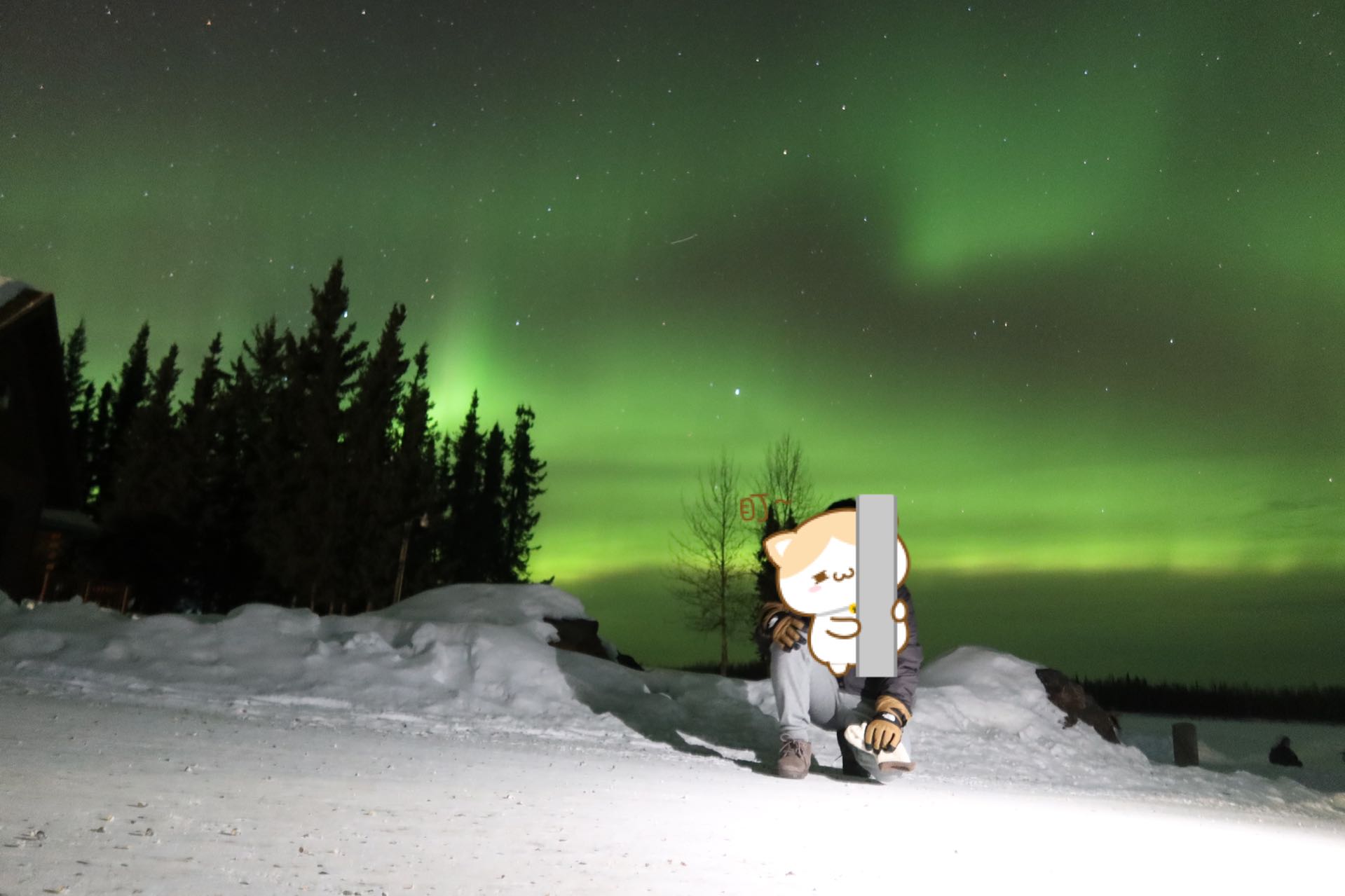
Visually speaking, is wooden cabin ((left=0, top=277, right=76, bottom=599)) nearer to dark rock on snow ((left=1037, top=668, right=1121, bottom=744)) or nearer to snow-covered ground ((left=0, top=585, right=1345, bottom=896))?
snow-covered ground ((left=0, top=585, right=1345, bottom=896))

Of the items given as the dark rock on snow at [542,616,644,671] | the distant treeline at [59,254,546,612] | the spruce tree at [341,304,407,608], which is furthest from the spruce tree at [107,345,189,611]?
the dark rock on snow at [542,616,644,671]

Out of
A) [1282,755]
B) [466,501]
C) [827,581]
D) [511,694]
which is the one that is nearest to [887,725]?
[827,581]

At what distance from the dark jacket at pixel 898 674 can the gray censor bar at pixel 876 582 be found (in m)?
0.17

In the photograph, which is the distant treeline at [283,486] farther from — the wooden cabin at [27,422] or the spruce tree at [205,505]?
the wooden cabin at [27,422]

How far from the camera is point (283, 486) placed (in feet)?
102

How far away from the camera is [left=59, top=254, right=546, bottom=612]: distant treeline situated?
29.9 meters

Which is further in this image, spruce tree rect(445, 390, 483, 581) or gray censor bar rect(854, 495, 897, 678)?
spruce tree rect(445, 390, 483, 581)

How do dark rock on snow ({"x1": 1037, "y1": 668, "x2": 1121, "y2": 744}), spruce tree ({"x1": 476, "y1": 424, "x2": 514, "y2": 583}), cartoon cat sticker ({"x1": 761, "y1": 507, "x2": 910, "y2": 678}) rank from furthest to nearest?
spruce tree ({"x1": 476, "y1": 424, "x2": 514, "y2": 583}), dark rock on snow ({"x1": 1037, "y1": 668, "x2": 1121, "y2": 744}), cartoon cat sticker ({"x1": 761, "y1": 507, "x2": 910, "y2": 678})

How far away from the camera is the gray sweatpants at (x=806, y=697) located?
6520 mm

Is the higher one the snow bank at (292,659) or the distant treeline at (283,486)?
the distant treeline at (283,486)

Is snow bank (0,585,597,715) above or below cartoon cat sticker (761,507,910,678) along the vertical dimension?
below

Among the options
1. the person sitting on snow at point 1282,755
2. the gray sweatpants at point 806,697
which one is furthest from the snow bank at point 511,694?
the person sitting on snow at point 1282,755

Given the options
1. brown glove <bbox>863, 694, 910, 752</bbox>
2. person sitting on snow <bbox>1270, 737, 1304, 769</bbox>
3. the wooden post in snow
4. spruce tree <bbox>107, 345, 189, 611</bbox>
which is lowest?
person sitting on snow <bbox>1270, 737, 1304, 769</bbox>

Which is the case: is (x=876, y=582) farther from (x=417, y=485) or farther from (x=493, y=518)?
(x=493, y=518)
